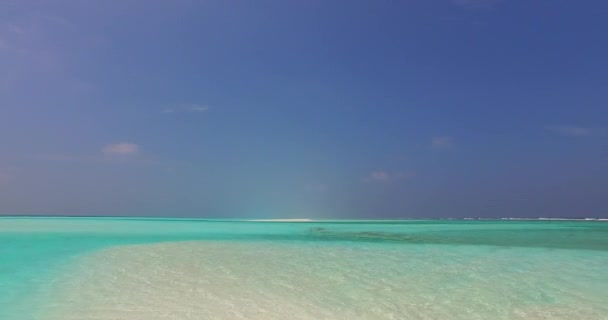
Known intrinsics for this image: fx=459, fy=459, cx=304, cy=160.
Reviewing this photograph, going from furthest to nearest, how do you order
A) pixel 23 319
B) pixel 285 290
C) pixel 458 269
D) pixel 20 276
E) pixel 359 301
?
pixel 458 269, pixel 20 276, pixel 285 290, pixel 359 301, pixel 23 319

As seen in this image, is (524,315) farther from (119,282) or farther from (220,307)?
(119,282)

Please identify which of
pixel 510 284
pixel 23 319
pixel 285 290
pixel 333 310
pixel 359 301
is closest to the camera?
pixel 23 319

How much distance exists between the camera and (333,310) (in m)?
5.85

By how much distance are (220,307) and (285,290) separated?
1.28 metres

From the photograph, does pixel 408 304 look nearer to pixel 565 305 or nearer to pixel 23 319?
pixel 565 305

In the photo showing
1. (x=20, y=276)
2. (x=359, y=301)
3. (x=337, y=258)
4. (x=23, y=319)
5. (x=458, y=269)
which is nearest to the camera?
(x=23, y=319)

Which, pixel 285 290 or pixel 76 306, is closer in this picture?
pixel 76 306

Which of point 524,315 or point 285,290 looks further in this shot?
point 285,290

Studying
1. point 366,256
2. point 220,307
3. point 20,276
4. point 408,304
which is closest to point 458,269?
point 366,256

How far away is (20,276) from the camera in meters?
8.40

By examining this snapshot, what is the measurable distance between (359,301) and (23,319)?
418 centimetres

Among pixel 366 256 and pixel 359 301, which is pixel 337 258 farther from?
pixel 359 301

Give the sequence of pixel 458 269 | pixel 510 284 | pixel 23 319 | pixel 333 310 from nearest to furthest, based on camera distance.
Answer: pixel 23 319 → pixel 333 310 → pixel 510 284 → pixel 458 269

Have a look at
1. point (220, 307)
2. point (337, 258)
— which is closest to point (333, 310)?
point (220, 307)
